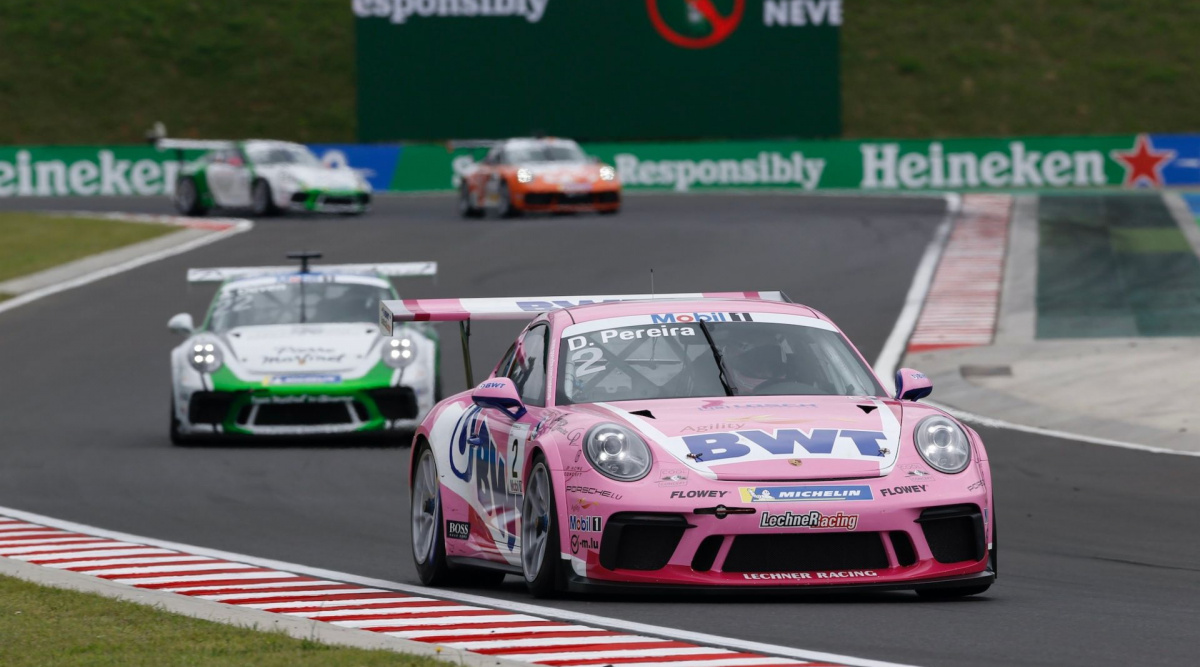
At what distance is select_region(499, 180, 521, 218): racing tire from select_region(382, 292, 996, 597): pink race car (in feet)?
87.5

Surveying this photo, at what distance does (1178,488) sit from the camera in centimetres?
1230

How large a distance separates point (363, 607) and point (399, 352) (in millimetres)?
7703

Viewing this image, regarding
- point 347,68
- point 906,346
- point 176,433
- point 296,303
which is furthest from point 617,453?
point 347,68

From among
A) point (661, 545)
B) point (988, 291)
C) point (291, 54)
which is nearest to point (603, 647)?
point (661, 545)

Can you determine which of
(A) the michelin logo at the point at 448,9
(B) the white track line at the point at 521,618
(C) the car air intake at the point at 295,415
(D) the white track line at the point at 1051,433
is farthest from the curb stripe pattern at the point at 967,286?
(A) the michelin logo at the point at 448,9

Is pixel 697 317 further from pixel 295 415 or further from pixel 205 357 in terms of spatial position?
pixel 205 357

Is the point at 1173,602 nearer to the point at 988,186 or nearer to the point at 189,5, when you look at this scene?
the point at 988,186

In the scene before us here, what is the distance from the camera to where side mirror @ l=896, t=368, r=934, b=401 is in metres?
8.34

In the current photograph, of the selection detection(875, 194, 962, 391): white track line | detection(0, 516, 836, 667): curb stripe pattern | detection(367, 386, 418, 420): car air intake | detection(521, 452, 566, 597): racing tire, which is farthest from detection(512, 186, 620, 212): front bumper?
detection(521, 452, 566, 597): racing tire

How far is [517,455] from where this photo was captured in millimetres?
8258

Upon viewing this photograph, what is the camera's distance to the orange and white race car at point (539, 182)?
3516cm

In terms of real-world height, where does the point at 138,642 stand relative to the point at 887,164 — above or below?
above

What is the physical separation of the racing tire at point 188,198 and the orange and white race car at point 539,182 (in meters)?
5.00

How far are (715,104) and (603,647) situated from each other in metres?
39.1
